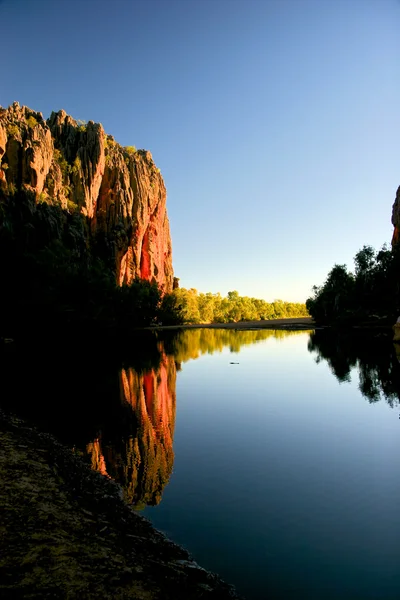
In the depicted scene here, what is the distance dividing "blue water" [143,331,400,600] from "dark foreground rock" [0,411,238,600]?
0.71 m

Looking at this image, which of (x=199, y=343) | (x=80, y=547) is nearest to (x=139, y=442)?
(x=80, y=547)

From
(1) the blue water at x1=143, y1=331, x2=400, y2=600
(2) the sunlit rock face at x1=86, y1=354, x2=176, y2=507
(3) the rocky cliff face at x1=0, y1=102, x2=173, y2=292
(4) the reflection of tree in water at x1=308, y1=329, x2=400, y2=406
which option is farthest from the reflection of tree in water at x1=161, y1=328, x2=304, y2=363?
(3) the rocky cliff face at x1=0, y1=102, x2=173, y2=292

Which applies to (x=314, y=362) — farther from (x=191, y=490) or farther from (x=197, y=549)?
(x=197, y=549)

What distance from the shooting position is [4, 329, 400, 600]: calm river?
6750mm

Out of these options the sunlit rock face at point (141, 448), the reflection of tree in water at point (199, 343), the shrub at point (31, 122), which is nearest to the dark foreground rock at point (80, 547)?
the sunlit rock face at point (141, 448)

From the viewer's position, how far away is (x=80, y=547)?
608 centimetres

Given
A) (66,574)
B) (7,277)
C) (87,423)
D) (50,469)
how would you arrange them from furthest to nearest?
(7,277)
(87,423)
(50,469)
(66,574)

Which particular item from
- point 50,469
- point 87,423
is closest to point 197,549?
point 50,469

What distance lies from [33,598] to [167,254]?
546 ft

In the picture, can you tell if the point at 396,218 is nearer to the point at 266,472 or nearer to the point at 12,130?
the point at 12,130

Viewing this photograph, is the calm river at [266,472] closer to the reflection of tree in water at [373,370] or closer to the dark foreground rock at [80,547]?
the reflection of tree in water at [373,370]

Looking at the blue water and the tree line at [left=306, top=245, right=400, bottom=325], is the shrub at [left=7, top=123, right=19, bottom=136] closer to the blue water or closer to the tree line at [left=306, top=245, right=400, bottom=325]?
the tree line at [left=306, top=245, right=400, bottom=325]

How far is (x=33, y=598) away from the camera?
457 cm

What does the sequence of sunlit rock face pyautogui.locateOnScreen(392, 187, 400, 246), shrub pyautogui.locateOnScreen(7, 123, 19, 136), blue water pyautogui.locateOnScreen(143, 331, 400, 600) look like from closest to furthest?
1. blue water pyautogui.locateOnScreen(143, 331, 400, 600)
2. shrub pyautogui.locateOnScreen(7, 123, 19, 136)
3. sunlit rock face pyautogui.locateOnScreen(392, 187, 400, 246)
